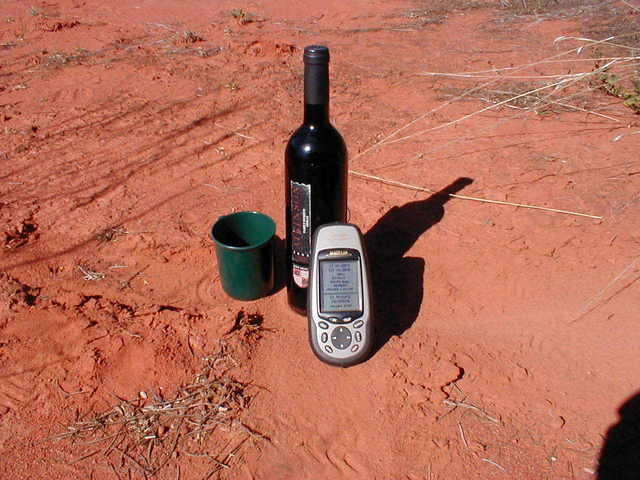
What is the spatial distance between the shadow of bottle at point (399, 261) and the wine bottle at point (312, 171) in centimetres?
42

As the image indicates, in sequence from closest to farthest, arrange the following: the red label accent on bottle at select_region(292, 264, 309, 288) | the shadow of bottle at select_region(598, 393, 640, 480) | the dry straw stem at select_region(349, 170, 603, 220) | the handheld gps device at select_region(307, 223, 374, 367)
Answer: the shadow of bottle at select_region(598, 393, 640, 480), the handheld gps device at select_region(307, 223, 374, 367), the red label accent on bottle at select_region(292, 264, 309, 288), the dry straw stem at select_region(349, 170, 603, 220)

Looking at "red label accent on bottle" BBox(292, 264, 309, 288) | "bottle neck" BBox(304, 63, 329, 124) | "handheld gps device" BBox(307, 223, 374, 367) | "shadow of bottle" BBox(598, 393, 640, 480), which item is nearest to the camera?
"shadow of bottle" BBox(598, 393, 640, 480)

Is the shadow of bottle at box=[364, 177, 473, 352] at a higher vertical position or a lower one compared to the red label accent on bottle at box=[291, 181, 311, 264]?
lower

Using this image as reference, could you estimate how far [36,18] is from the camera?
704 centimetres

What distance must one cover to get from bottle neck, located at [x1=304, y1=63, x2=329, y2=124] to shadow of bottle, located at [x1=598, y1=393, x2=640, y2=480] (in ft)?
5.29

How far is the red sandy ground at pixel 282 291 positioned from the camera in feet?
7.20

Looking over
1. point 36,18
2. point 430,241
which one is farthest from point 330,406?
point 36,18

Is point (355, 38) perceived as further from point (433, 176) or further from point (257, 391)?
point (257, 391)

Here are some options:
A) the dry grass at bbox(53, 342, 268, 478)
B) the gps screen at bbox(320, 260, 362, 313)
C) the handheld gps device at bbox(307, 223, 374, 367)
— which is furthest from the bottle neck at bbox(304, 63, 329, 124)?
the dry grass at bbox(53, 342, 268, 478)

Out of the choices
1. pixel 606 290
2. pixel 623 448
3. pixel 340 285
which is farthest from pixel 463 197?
pixel 623 448

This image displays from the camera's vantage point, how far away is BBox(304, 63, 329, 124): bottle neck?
2182mm

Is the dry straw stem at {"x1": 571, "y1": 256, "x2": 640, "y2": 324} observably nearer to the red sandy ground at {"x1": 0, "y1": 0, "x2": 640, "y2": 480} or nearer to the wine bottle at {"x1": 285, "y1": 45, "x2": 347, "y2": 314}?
the red sandy ground at {"x1": 0, "y1": 0, "x2": 640, "y2": 480}

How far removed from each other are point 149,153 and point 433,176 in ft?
6.48

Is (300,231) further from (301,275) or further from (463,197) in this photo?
(463,197)
